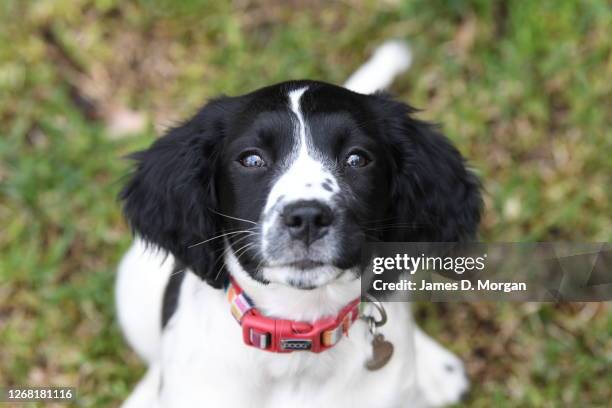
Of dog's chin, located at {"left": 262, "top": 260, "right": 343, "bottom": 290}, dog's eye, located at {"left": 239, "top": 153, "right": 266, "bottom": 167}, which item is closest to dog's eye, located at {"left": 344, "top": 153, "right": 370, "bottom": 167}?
dog's eye, located at {"left": 239, "top": 153, "right": 266, "bottom": 167}

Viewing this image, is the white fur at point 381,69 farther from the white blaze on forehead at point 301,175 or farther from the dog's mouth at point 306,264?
the dog's mouth at point 306,264

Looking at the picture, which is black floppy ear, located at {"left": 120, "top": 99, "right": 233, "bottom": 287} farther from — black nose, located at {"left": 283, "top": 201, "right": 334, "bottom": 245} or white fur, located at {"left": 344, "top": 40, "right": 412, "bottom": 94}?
white fur, located at {"left": 344, "top": 40, "right": 412, "bottom": 94}

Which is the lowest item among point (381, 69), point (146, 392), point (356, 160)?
point (146, 392)

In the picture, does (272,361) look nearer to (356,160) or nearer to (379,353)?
(379,353)

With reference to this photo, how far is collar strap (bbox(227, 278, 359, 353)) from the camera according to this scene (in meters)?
2.84

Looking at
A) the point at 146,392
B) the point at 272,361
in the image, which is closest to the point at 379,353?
the point at 272,361

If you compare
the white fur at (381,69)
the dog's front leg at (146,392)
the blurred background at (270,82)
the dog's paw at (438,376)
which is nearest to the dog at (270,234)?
Result: the dog's front leg at (146,392)

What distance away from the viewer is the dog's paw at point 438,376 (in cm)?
393

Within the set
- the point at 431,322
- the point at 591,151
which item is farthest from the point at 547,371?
the point at 591,151

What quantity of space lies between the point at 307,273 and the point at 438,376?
1.60 m

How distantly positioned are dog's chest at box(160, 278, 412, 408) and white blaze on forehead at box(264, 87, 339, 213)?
60cm

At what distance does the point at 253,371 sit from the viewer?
2.97 meters

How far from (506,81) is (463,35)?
1.39 ft

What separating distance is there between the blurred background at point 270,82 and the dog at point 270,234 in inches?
44.6
